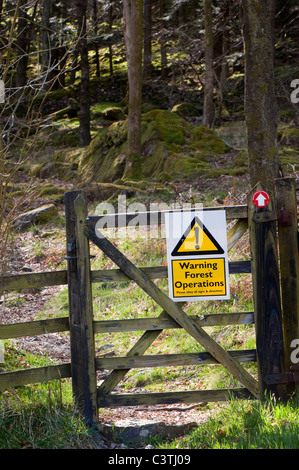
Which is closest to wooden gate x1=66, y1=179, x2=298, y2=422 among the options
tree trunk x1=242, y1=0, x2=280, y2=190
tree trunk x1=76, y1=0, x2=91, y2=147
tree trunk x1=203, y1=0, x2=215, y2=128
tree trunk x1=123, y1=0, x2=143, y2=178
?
tree trunk x1=242, y1=0, x2=280, y2=190

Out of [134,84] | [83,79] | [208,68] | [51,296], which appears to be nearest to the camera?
[51,296]

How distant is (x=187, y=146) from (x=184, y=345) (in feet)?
37.5

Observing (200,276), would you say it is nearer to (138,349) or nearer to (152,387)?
(138,349)

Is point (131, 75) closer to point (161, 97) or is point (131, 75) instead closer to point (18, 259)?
point (18, 259)

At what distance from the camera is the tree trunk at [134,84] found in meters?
15.9

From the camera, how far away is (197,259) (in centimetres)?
461

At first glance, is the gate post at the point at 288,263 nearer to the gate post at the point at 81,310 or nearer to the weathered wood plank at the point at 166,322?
the weathered wood plank at the point at 166,322

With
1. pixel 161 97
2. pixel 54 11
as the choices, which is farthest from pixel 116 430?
pixel 54 11

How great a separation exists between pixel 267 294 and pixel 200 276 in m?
0.63

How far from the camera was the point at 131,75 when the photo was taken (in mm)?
16422

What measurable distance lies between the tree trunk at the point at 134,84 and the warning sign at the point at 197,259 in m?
11.0

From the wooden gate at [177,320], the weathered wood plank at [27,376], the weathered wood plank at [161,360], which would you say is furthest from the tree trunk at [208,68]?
the weathered wood plank at [27,376]

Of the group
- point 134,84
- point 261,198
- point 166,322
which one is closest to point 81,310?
point 166,322

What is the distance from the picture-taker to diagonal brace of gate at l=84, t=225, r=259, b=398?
15.1 feet
